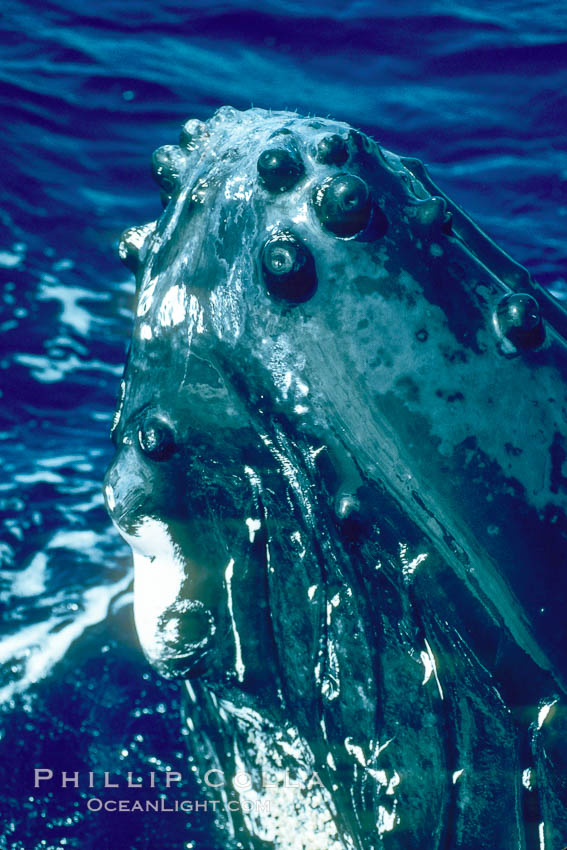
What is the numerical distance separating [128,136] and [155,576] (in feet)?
24.1

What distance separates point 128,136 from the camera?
8820 millimetres

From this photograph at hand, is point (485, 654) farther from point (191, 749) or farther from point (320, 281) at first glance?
point (191, 749)

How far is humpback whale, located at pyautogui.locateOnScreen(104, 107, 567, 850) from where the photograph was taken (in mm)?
2027

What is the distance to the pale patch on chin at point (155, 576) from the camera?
233 cm

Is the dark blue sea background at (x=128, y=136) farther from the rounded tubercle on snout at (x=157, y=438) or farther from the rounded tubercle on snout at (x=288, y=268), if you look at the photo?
the rounded tubercle on snout at (x=288, y=268)

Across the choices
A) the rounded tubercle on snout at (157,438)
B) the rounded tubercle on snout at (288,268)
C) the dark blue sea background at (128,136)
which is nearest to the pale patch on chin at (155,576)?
the rounded tubercle on snout at (157,438)

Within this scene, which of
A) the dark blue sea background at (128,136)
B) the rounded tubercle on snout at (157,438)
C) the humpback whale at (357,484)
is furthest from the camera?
the dark blue sea background at (128,136)

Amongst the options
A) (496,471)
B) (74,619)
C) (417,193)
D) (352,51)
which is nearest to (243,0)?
(352,51)

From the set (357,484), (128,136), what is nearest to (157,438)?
(357,484)

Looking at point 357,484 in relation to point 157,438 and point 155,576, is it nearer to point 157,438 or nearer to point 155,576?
point 157,438

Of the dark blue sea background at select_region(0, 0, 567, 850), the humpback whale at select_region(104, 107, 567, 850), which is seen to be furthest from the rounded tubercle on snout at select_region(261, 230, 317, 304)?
the dark blue sea background at select_region(0, 0, 567, 850)

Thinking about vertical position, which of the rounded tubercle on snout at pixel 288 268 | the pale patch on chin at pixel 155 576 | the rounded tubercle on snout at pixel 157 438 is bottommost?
the pale patch on chin at pixel 155 576

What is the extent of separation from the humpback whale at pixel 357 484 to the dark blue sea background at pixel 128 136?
7.96 feet

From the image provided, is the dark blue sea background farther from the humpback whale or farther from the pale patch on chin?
the humpback whale
